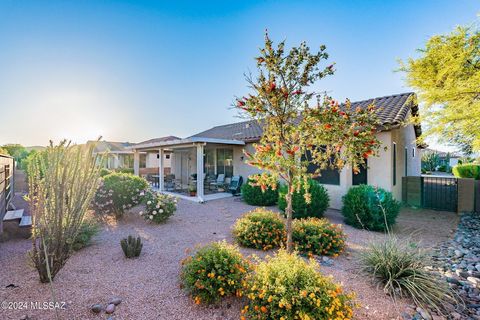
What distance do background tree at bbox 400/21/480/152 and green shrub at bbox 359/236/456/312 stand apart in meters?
3.39

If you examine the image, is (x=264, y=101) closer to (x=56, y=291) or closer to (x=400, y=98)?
(x=56, y=291)

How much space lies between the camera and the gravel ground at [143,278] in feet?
8.99

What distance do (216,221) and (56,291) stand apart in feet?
14.7

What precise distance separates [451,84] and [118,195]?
9.81 meters

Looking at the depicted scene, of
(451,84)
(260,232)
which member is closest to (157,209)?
(260,232)

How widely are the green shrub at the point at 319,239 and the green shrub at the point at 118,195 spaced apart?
17.3ft

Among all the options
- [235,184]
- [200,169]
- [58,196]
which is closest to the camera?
[58,196]

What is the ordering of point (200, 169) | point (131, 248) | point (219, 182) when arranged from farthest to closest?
point (219, 182), point (200, 169), point (131, 248)

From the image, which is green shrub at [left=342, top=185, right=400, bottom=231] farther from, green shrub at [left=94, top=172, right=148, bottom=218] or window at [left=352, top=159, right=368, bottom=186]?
green shrub at [left=94, top=172, right=148, bottom=218]

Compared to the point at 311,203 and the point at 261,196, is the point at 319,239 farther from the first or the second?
the point at 261,196

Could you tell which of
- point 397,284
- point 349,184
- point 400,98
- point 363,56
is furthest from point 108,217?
point 400,98

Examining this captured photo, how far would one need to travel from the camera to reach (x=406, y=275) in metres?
3.21

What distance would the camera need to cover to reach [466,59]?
5637mm

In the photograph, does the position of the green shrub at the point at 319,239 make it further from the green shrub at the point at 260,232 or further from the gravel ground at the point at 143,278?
the green shrub at the point at 260,232
